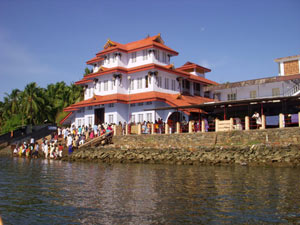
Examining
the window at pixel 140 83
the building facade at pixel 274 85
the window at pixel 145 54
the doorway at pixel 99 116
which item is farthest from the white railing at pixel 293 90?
the doorway at pixel 99 116

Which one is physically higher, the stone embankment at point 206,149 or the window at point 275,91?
the window at point 275,91

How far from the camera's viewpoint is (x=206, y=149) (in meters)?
25.0

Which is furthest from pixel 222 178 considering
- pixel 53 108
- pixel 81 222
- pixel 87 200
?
pixel 53 108

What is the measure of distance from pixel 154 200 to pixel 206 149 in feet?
46.9

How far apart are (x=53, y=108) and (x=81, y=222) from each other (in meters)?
48.6

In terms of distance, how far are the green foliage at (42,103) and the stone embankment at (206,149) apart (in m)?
22.8

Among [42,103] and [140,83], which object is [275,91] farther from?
[42,103]

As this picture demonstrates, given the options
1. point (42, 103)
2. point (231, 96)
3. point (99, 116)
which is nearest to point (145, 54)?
point (99, 116)

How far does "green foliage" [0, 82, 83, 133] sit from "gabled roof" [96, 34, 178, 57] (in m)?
12.3

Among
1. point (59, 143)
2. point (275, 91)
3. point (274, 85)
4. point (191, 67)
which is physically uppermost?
point (191, 67)

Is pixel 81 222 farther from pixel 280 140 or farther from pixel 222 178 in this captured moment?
pixel 280 140

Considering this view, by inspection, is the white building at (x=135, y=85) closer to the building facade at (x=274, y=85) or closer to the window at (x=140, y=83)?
the window at (x=140, y=83)

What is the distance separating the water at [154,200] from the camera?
9.15 meters

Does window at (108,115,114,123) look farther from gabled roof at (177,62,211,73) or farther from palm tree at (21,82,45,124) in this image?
palm tree at (21,82,45,124)
